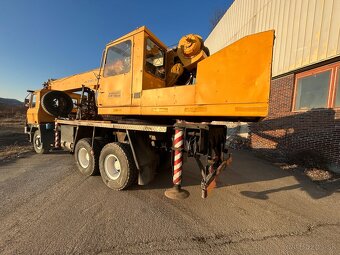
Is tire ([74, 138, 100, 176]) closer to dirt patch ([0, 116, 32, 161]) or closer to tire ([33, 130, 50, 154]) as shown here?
tire ([33, 130, 50, 154])

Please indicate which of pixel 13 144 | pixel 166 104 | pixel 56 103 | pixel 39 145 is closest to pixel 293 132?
pixel 166 104

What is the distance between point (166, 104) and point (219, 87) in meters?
1.12

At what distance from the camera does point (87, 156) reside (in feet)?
18.1

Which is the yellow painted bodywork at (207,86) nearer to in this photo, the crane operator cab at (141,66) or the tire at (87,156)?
the crane operator cab at (141,66)

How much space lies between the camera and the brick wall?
6.40 meters

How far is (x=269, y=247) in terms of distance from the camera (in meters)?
2.74

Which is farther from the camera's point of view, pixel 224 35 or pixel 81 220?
pixel 224 35

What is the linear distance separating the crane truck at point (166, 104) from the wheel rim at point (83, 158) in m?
0.03

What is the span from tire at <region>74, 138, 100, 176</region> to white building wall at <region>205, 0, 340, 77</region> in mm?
7891

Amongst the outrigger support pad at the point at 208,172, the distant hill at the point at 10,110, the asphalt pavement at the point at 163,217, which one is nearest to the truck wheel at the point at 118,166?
the asphalt pavement at the point at 163,217

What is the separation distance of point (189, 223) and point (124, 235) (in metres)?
1.06

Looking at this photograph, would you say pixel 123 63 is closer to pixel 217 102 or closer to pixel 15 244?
pixel 217 102

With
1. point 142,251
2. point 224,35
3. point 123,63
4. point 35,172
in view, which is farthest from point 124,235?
point 224,35

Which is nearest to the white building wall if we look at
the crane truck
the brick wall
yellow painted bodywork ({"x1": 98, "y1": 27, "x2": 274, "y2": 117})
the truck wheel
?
the brick wall
